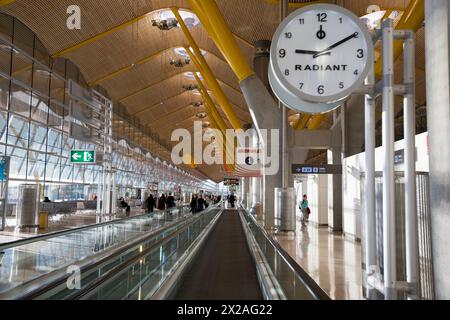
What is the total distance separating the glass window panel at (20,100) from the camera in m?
19.4

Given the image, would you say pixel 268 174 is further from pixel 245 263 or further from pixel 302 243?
pixel 245 263

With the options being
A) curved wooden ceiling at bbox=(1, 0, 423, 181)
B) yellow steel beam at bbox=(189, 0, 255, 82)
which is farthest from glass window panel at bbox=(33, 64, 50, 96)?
yellow steel beam at bbox=(189, 0, 255, 82)

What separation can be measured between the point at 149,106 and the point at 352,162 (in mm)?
30187

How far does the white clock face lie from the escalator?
5.28 metres

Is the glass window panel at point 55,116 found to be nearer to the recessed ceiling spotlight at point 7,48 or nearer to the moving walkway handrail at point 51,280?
the recessed ceiling spotlight at point 7,48

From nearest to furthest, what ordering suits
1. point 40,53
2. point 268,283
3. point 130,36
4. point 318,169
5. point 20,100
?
point 268,283 → point 318,169 → point 20,100 → point 40,53 → point 130,36

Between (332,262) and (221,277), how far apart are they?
2569 millimetres

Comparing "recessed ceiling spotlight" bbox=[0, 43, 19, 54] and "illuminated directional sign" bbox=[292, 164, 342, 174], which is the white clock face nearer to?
"illuminated directional sign" bbox=[292, 164, 342, 174]

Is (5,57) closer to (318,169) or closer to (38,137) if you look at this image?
(38,137)

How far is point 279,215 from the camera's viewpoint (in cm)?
1752

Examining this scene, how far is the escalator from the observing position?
813cm

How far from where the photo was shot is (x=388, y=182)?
3.20 meters

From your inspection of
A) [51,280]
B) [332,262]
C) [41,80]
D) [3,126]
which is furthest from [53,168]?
[332,262]

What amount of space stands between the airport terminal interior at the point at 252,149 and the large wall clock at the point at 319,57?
0.04 feet
